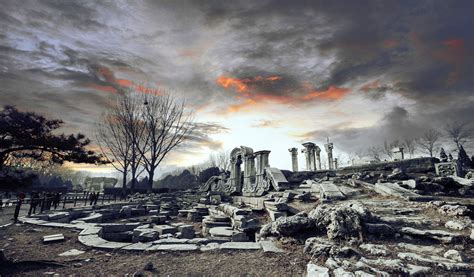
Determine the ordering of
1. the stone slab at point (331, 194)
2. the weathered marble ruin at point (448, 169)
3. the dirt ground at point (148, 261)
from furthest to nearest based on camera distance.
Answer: the weathered marble ruin at point (448, 169) → the stone slab at point (331, 194) → the dirt ground at point (148, 261)

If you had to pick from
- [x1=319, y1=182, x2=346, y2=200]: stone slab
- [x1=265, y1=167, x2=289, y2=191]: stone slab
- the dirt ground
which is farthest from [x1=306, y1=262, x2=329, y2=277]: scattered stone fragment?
[x1=265, y1=167, x2=289, y2=191]: stone slab

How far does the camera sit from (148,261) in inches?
187

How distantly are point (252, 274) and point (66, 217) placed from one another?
33.4 ft

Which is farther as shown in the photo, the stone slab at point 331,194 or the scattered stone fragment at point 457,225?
the stone slab at point 331,194

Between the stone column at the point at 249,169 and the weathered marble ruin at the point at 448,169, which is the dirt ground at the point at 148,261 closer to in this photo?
the stone column at the point at 249,169

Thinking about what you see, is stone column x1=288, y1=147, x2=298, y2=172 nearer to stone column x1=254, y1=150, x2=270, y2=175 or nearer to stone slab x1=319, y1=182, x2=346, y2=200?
stone column x1=254, y1=150, x2=270, y2=175

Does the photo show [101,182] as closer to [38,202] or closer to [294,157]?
[38,202]

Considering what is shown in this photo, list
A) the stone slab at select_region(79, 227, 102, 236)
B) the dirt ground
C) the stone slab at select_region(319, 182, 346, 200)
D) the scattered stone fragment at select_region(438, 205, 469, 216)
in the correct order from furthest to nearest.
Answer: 1. the stone slab at select_region(319, 182, 346, 200)
2. the stone slab at select_region(79, 227, 102, 236)
3. the scattered stone fragment at select_region(438, 205, 469, 216)
4. the dirt ground

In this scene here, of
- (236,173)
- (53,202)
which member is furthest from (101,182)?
(236,173)

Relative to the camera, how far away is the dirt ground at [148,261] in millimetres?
4152

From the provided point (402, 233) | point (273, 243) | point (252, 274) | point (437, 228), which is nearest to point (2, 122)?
point (252, 274)

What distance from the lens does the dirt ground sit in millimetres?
4152

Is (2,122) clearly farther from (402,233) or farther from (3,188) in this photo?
(402,233)

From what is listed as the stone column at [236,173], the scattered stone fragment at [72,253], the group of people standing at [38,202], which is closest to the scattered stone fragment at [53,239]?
the scattered stone fragment at [72,253]
